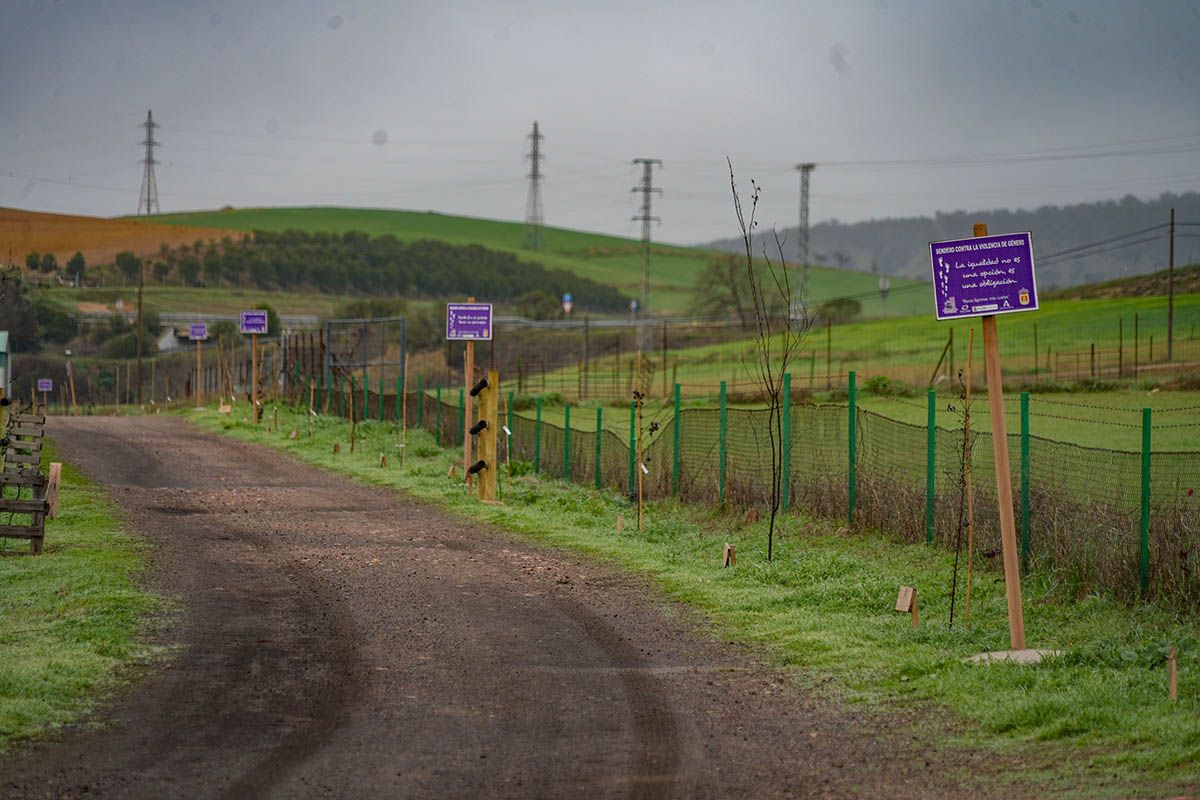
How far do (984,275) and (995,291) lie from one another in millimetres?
143

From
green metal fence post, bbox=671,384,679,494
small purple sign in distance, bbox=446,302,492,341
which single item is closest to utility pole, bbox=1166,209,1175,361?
green metal fence post, bbox=671,384,679,494

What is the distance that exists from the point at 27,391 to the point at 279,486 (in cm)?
4452

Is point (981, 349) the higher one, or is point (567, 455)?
point (981, 349)

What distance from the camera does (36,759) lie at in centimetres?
704

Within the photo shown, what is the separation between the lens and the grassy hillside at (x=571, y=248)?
14525 centimetres

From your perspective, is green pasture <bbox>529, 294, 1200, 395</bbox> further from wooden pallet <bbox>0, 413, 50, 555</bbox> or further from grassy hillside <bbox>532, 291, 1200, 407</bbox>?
wooden pallet <bbox>0, 413, 50, 555</bbox>

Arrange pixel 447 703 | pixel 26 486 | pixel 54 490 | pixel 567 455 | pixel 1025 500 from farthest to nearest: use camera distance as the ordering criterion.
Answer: pixel 567 455 → pixel 54 490 → pixel 26 486 → pixel 1025 500 → pixel 447 703

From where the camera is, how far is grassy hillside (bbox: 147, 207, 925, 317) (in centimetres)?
14525

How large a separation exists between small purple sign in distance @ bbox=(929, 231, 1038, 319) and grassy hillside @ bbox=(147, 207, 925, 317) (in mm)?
125543

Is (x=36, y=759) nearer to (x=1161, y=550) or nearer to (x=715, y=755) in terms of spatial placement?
(x=715, y=755)

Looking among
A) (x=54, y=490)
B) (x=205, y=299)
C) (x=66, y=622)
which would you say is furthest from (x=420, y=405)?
(x=205, y=299)

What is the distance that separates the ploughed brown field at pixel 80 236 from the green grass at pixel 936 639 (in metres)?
14.0

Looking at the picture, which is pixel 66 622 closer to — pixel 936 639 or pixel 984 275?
pixel 936 639

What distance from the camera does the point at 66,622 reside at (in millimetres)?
10812
